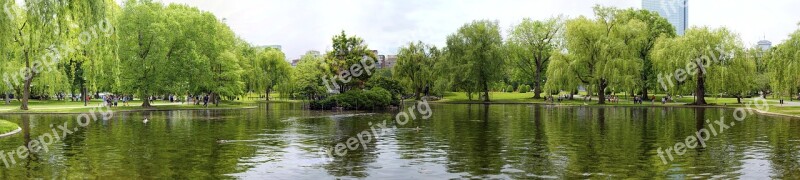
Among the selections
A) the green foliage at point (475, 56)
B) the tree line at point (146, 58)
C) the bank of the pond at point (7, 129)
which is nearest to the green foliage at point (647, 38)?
the green foliage at point (475, 56)

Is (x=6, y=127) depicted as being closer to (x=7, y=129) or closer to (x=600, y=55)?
(x=7, y=129)

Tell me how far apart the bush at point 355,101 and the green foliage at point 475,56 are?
23.5 metres

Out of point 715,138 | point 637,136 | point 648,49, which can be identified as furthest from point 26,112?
point 648,49

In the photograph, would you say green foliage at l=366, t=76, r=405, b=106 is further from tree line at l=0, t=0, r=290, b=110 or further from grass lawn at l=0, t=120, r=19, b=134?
grass lawn at l=0, t=120, r=19, b=134

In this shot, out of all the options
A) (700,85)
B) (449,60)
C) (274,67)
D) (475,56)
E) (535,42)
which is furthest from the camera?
(274,67)

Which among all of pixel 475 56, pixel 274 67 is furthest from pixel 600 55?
pixel 274 67

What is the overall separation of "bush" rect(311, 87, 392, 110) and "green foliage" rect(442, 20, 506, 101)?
23500 mm

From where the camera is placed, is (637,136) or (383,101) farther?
(383,101)

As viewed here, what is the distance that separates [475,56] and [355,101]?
29.1 metres

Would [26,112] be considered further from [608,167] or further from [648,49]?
[648,49]

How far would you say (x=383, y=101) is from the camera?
6638 cm

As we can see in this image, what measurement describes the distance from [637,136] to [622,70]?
4601 centimetres

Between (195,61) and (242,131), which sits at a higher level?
(195,61)

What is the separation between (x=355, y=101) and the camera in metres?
63.7
